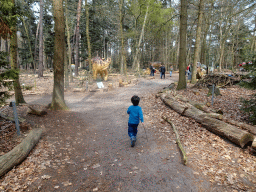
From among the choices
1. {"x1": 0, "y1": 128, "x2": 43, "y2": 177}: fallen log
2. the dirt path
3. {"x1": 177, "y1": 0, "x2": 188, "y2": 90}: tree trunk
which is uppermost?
{"x1": 177, "y1": 0, "x2": 188, "y2": 90}: tree trunk

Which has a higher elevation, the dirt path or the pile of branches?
the pile of branches

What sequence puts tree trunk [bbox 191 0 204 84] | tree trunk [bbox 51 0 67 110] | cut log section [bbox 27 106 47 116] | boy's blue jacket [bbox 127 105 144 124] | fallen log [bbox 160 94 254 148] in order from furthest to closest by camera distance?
tree trunk [bbox 191 0 204 84] → tree trunk [bbox 51 0 67 110] → cut log section [bbox 27 106 47 116] → boy's blue jacket [bbox 127 105 144 124] → fallen log [bbox 160 94 254 148]

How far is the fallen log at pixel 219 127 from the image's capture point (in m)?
4.39

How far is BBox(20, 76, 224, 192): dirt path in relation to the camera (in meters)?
3.14

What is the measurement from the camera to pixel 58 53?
276 inches

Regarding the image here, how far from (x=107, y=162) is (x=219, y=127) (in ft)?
12.4

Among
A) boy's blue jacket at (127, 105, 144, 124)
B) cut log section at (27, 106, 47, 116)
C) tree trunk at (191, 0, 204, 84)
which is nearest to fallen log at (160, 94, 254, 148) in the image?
boy's blue jacket at (127, 105, 144, 124)

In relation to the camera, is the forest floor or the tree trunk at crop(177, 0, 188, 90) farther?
the tree trunk at crop(177, 0, 188, 90)

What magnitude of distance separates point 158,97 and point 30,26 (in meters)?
32.6

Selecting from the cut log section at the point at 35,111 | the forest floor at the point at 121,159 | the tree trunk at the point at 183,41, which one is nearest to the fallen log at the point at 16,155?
the forest floor at the point at 121,159

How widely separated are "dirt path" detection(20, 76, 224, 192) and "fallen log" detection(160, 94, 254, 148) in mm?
1658

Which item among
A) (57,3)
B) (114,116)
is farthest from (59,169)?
(57,3)

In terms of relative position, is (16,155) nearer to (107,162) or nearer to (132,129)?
(107,162)

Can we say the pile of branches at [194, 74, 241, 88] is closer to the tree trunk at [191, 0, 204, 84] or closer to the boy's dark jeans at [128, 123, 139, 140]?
the tree trunk at [191, 0, 204, 84]
